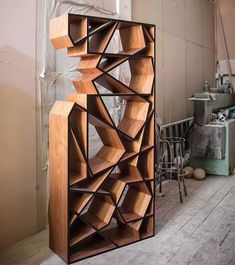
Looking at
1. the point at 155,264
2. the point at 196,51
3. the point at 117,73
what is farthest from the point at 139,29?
the point at 196,51

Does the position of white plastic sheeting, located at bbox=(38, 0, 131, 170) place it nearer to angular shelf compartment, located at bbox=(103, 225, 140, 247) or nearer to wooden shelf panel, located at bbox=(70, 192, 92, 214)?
wooden shelf panel, located at bbox=(70, 192, 92, 214)

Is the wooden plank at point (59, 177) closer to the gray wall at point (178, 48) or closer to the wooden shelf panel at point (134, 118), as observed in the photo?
the wooden shelf panel at point (134, 118)

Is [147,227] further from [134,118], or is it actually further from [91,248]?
[134,118]

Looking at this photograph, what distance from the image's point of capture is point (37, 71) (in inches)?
121

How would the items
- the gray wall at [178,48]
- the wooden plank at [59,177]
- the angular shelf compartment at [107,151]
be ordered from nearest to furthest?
the wooden plank at [59,177] < the angular shelf compartment at [107,151] < the gray wall at [178,48]

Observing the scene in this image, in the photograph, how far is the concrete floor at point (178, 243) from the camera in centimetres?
274

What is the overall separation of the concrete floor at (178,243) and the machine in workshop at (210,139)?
1.19 m

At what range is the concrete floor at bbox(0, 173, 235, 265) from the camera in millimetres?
2744

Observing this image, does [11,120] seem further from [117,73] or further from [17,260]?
[117,73]

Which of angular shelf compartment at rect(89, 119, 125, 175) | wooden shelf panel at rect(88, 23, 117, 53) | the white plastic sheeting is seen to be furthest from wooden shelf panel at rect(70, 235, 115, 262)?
wooden shelf panel at rect(88, 23, 117, 53)

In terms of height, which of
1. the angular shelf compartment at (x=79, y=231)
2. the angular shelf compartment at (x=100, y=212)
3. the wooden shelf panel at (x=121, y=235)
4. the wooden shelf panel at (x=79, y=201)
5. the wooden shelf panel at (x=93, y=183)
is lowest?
the wooden shelf panel at (x=121, y=235)

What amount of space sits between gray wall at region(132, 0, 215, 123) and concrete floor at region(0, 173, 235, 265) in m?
1.83

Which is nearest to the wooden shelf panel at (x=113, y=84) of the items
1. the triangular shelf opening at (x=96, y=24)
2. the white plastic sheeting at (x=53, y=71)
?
the triangular shelf opening at (x=96, y=24)

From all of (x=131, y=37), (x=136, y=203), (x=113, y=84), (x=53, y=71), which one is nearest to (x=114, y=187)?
(x=136, y=203)
